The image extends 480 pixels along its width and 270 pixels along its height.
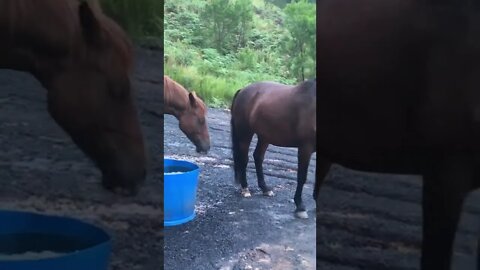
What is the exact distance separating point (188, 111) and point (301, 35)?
44 centimetres

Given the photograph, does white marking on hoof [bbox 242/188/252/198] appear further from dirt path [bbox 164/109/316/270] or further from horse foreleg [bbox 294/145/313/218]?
horse foreleg [bbox 294/145/313/218]

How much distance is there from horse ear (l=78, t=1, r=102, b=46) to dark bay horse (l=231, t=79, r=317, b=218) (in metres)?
0.49

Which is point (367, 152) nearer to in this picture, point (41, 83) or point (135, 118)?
point (135, 118)

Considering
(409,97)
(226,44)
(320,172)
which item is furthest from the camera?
(226,44)

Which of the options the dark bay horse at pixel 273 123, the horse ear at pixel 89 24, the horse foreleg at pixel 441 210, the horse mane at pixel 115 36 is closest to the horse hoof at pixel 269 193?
the dark bay horse at pixel 273 123

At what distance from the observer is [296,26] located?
1806 millimetres

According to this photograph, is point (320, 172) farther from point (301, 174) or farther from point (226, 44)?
point (226, 44)

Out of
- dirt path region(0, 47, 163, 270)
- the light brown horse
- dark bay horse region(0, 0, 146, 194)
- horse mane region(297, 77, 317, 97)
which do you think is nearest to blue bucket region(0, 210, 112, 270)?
dirt path region(0, 47, 163, 270)

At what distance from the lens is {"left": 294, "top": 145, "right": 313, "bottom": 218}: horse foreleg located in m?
1.82

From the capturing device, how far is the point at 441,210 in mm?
1671

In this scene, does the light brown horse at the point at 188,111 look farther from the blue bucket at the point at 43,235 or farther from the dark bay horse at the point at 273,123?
the blue bucket at the point at 43,235

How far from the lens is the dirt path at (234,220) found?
1.83 m

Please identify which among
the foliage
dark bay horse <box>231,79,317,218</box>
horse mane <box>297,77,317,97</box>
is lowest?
dark bay horse <box>231,79,317,218</box>

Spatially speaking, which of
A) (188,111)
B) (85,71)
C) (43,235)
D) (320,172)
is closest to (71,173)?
(43,235)
